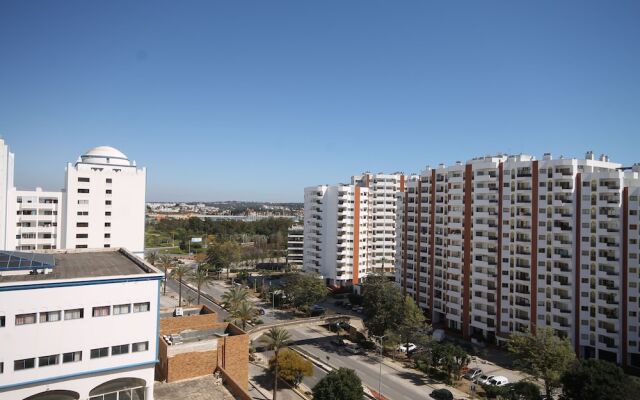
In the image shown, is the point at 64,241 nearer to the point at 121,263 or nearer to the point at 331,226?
the point at 121,263

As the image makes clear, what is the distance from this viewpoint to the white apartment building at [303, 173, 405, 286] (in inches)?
3327

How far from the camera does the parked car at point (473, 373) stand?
43.4m

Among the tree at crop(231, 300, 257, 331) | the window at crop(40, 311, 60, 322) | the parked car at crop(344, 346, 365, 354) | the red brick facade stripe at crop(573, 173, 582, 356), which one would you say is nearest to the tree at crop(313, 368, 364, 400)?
the tree at crop(231, 300, 257, 331)

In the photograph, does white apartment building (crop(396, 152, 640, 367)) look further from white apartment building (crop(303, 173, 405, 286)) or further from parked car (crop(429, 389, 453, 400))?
white apartment building (crop(303, 173, 405, 286))

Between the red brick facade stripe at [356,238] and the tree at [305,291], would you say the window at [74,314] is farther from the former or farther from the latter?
the red brick facade stripe at [356,238]

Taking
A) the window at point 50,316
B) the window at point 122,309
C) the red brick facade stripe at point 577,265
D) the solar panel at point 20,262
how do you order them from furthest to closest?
1. the red brick facade stripe at point 577,265
2. the solar panel at point 20,262
3. the window at point 122,309
4. the window at point 50,316

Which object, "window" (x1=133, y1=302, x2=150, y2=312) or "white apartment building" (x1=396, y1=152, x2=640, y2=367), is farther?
"white apartment building" (x1=396, y1=152, x2=640, y2=367)

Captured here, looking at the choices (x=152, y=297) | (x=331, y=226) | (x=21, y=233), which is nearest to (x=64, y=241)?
(x=21, y=233)

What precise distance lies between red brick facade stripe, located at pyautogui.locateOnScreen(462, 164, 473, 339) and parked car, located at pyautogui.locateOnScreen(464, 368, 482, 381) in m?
11.3

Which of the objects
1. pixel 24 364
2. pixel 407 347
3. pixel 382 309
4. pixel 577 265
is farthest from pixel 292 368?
pixel 577 265

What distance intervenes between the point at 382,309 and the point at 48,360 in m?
34.3

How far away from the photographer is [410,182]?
69375 millimetres

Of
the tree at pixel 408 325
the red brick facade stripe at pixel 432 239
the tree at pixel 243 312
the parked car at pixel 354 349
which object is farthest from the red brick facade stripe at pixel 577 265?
the tree at pixel 243 312

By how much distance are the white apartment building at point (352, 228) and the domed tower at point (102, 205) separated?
122 ft
